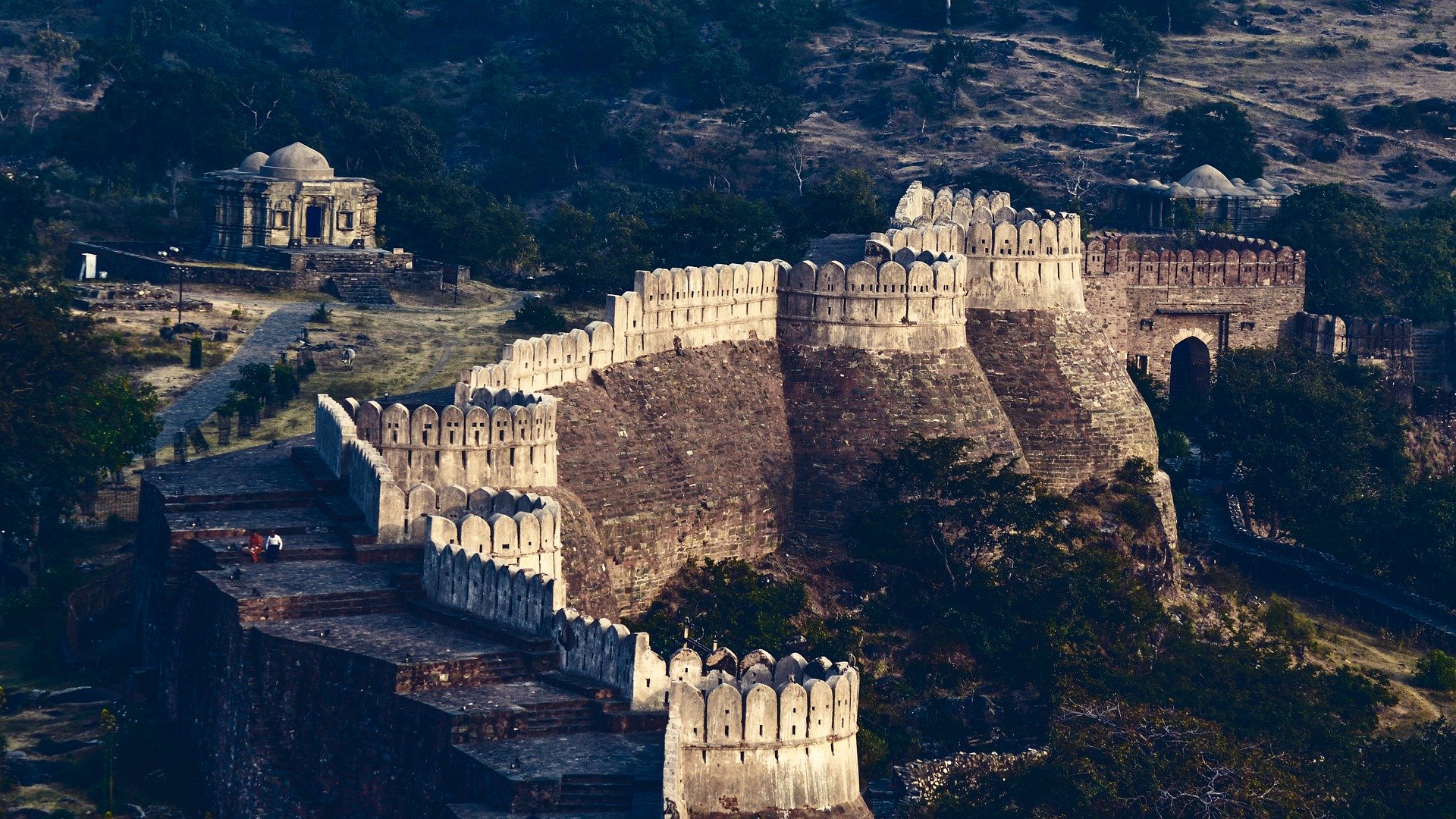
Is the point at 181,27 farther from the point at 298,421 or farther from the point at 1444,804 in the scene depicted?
the point at 1444,804

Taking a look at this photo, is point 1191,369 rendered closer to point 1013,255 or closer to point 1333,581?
point 1333,581

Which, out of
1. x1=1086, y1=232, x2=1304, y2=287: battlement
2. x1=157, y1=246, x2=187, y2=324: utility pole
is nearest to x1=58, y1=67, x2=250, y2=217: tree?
x1=157, y1=246, x2=187, y2=324: utility pole

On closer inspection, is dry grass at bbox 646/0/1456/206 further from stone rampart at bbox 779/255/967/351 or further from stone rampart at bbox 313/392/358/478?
stone rampart at bbox 313/392/358/478

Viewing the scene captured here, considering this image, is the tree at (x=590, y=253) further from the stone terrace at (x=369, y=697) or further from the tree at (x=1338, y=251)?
the stone terrace at (x=369, y=697)

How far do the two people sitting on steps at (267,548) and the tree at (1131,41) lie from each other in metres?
100

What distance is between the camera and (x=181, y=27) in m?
184

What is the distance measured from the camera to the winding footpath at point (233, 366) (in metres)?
92.0

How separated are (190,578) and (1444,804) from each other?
88.1 feet

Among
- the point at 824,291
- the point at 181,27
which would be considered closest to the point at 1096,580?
the point at 824,291

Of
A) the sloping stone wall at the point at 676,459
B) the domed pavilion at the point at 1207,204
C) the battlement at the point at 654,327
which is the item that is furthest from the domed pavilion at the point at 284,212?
the sloping stone wall at the point at 676,459

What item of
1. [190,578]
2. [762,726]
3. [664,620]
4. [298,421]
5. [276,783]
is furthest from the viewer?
[298,421]

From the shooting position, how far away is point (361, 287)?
369 feet

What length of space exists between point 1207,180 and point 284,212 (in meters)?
37.0

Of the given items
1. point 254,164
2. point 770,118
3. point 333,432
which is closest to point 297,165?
point 254,164
